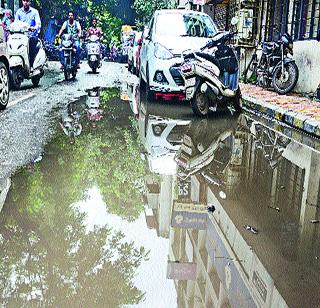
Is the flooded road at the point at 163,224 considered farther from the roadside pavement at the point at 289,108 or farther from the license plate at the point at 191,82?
the license plate at the point at 191,82

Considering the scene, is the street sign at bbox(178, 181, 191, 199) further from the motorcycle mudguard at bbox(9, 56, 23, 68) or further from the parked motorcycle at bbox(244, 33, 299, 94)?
the motorcycle mudguard at bbox(9, 56, 23, 68)

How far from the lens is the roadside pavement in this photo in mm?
7981

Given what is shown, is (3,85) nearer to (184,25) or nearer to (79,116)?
(79,116)

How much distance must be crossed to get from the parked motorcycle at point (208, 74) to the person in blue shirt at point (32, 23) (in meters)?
5.89

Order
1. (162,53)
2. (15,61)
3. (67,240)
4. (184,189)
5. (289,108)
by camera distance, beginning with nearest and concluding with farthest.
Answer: (67,240)
(184,189)
(289,108)
(162,53)
(15,61)

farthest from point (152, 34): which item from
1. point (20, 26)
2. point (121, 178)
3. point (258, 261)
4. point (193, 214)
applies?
point (258, 261)

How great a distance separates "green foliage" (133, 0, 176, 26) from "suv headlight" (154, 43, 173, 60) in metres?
38.2

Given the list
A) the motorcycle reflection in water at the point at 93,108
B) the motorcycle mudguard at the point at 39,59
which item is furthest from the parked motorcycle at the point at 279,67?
the motorcycle mudguard at the point at 39,59

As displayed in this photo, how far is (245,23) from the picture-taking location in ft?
58.6

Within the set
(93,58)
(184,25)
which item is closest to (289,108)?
(184,25)

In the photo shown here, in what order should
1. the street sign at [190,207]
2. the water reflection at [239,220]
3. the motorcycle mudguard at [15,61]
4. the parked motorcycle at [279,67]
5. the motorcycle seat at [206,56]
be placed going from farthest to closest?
1. the motorcycle mudguard at [15,61]
2. the parked motorcycle at [279,67]
3. the motorcycle seat at [206,56]
4. the street sign at [190,207]
5. the water reflection at [239,220]

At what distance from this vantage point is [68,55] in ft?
54.2

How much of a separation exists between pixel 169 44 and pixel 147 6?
39.5 metres

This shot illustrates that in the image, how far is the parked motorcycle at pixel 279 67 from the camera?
1181 centimetres
